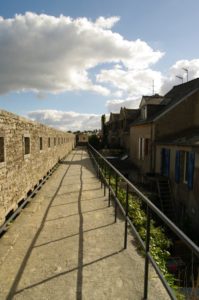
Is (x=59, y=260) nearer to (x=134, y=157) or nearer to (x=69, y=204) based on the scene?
(x=69, y=204)

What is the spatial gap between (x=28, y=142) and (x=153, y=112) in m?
14.7

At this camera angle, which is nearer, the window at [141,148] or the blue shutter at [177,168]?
the blue shutter at [177,168]

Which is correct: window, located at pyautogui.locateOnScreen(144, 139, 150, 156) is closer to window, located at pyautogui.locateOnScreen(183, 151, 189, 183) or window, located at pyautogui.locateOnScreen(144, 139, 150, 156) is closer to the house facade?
the house facade

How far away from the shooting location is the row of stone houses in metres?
13.1

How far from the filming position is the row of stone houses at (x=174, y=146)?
→ 13070 mm

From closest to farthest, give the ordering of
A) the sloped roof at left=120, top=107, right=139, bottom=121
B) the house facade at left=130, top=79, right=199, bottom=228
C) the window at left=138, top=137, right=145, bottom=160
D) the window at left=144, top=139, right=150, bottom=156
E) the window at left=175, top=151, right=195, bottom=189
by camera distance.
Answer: the house facade at left=130, top=79, right=199, bottom=228
the window at left=175, top=151, right=195, bottom=189
the window at left=144, top=139, right=150, bottom=156
the window at left=138, top=137, right=145, bottom=160
the sloped roof at left=120, top=107, right=139, bottom=121

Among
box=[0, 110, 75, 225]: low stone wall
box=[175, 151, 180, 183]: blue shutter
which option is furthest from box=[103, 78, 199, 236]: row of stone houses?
box=[0, 110, 75, 225]: low stone wall

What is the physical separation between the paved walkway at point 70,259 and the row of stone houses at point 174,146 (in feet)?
25.4

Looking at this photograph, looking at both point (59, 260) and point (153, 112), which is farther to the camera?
point (153, 112)

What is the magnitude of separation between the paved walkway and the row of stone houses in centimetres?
775


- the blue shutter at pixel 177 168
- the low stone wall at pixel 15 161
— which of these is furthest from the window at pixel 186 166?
the low stone wall at pixel 15 161

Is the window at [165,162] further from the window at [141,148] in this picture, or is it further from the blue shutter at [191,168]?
the window at [141,148]

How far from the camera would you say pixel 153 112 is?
21516 mm

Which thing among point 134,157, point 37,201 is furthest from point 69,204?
point 134,157
